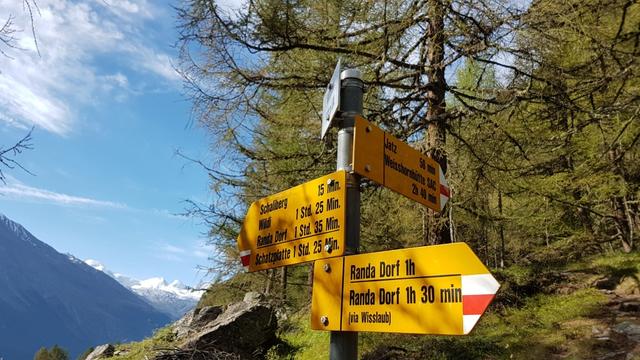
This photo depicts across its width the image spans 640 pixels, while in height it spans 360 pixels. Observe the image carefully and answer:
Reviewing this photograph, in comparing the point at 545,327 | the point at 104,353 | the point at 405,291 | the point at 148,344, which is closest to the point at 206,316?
the point at 148,344

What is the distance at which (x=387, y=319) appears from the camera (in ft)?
6.72

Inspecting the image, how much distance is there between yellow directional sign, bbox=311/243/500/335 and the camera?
180 cm

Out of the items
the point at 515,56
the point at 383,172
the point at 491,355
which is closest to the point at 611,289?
the point at 491,355

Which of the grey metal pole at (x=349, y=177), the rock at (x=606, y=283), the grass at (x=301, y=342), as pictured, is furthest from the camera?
the rock at (x=606, y=283)

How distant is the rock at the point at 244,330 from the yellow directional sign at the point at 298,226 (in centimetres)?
518

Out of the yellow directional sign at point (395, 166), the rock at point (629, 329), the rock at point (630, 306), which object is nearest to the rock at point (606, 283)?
the rock at point (630, 306)

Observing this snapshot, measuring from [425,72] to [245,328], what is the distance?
530 centimetres

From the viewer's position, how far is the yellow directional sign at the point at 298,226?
92.2 inches

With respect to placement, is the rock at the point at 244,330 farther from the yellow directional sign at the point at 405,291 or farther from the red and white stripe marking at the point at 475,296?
the red and white stripe marking at the point at 475,296

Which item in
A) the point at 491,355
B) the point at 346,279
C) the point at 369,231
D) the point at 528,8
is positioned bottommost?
the point at 491,355

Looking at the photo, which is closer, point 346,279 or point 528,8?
point 346,279

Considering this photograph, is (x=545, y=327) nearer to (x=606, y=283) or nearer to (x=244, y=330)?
(x=606, y=283)

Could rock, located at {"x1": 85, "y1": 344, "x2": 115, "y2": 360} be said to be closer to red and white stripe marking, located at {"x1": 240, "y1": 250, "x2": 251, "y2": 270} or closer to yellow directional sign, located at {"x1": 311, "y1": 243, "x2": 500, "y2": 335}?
red and white stripe marking, located at {"x1": 240, "y1": 250, "x2": 251, "y2": 270}

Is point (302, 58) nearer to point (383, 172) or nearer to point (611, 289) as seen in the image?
point (383, 172)
